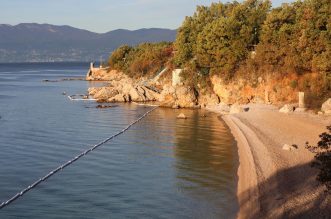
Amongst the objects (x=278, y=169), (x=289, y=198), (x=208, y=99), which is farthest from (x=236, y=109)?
(x=289, y=198)

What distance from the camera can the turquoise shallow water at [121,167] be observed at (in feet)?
81.3

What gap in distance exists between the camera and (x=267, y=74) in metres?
61.9

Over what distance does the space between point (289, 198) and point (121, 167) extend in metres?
12.5

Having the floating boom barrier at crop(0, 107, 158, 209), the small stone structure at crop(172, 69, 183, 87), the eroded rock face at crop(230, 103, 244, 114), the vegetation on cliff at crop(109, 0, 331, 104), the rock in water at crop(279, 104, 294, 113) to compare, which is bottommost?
the floating boom barrier at crop(0, 107, 158, 209)

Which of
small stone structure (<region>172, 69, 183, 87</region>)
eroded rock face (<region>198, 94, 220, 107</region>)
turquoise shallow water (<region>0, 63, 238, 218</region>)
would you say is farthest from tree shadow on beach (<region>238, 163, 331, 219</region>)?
small stone structure (<region>172, 69, 183, 87</region>)

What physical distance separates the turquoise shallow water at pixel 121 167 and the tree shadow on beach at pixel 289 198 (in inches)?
53.5

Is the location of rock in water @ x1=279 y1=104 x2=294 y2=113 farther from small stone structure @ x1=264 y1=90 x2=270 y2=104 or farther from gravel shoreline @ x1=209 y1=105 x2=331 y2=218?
small stone structure @ x1=264 y1=90 x2=270 y2=104

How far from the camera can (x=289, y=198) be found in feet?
80.3

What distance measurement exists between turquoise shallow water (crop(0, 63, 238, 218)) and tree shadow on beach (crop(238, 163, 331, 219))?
1.36 metres

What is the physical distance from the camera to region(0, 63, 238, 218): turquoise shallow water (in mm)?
24781

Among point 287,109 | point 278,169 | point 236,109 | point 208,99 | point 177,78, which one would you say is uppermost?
point 177,78

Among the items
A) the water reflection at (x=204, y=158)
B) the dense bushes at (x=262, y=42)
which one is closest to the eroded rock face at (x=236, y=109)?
the water reflection at (x=204, y=158)

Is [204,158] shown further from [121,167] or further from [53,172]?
[53,172]

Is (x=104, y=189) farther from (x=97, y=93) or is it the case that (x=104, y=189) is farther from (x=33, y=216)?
(x=97, y=93)
